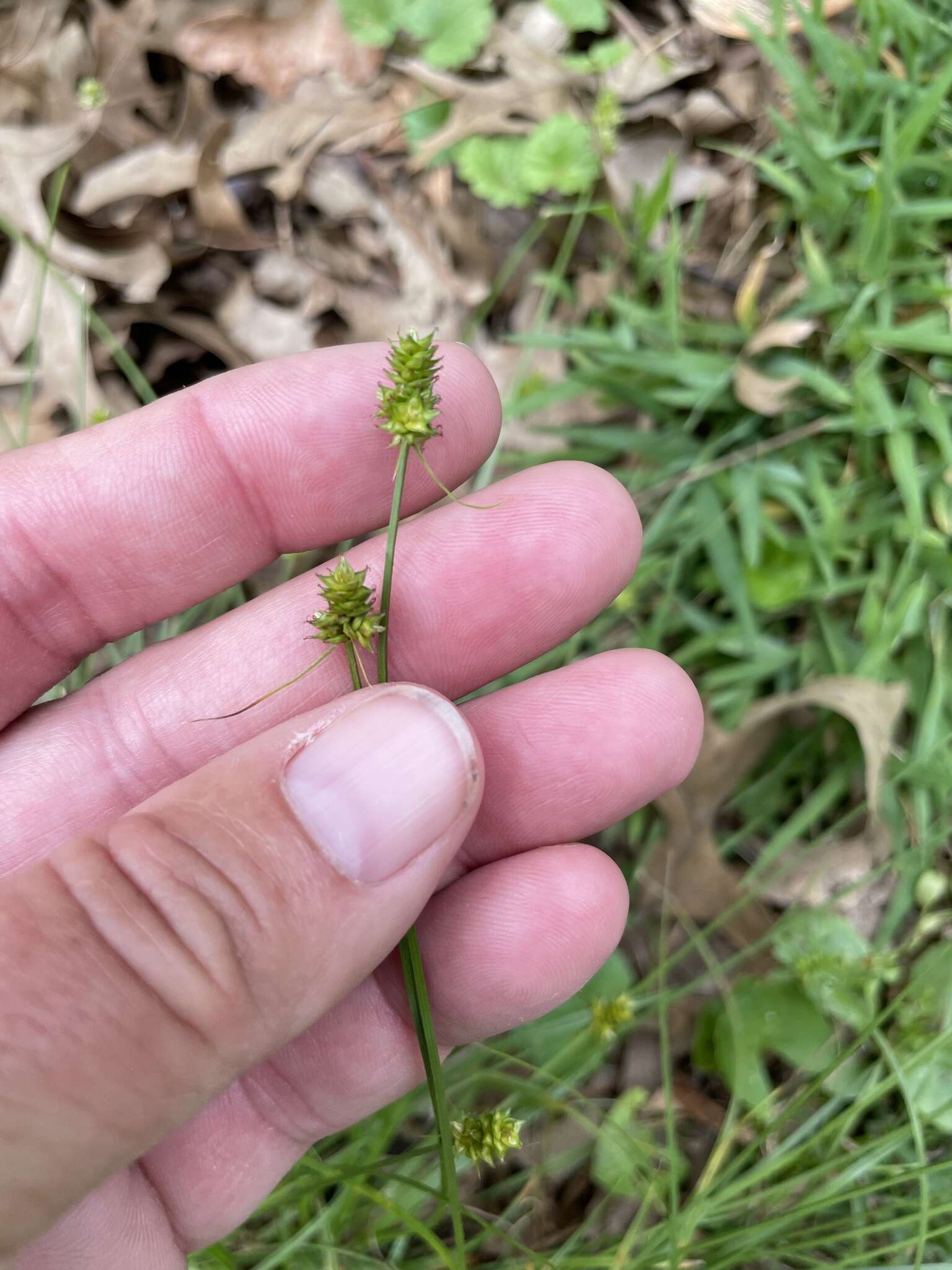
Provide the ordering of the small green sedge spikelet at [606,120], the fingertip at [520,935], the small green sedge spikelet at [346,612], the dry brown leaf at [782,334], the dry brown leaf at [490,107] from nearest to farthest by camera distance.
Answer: the small green sedge spikelet at [346,612], the fingertip at [520,935], the dry brown leaf at [782,334], the small green sedge spikelet at [606,120], the dry brown leaf at [490,107]

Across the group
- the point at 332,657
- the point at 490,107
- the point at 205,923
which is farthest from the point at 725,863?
the point at 490,107

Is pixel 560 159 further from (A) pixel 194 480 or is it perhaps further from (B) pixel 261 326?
(A) pixel 194 480

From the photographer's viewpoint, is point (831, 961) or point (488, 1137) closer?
point (488, 1137)

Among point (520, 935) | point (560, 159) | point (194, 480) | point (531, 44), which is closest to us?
point (520, 935)

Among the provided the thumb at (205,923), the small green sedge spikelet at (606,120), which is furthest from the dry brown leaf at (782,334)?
the thumb at (205,923)

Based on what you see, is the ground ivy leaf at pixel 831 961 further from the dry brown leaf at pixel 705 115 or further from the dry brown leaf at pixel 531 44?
Result: the dry brown leaf at pixel 531 44

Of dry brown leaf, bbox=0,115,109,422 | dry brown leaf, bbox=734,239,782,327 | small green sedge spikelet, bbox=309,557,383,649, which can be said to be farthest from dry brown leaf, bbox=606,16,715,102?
small green sedge spikelet, bbox=309,557,383,649
